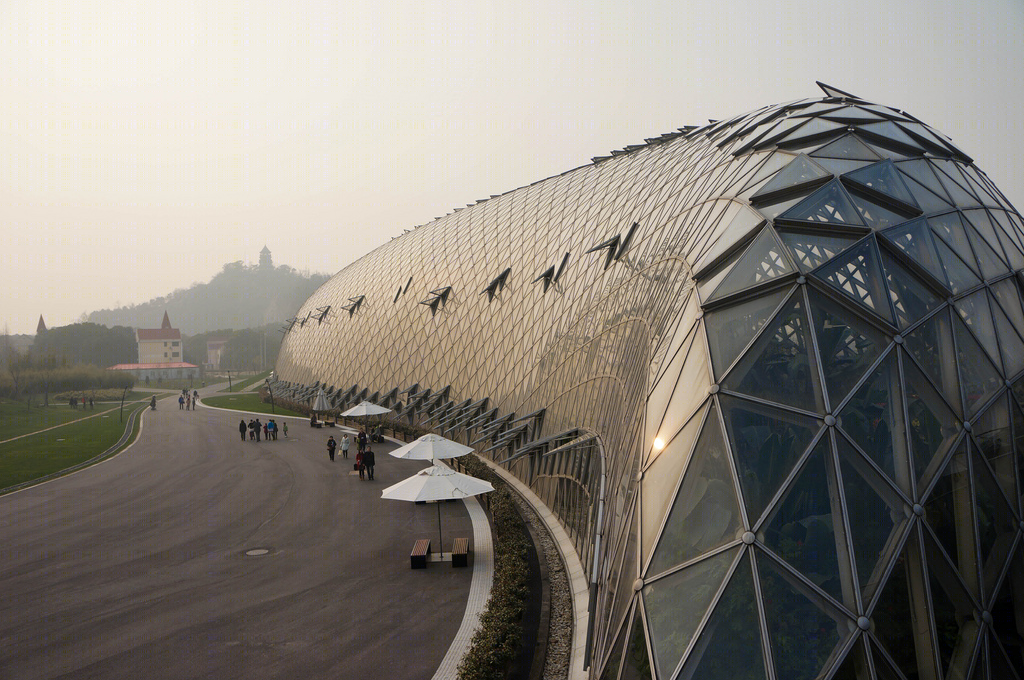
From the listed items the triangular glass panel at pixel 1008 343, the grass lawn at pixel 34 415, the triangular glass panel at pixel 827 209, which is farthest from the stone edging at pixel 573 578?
the grass lawn at pixel 34 415

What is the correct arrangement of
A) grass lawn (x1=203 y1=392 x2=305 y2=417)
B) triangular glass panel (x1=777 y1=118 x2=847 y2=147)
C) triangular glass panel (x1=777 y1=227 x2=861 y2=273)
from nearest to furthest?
1. triangular glass panel (x1=777 y1=227 x2=861 y2=273)
2. triangular glass panel (x1=777 y1=118 x2=847 y2=147)
3. grass lawn (x1=203 y1=392 x2=305 y2=417)

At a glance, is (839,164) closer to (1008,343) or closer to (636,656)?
(1008,343)

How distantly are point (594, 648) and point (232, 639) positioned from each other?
7270mm

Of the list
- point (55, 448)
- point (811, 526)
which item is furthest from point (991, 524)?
point (55, 448)

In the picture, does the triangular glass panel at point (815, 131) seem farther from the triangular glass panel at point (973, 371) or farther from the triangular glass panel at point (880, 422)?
the triangular glass panel at point (880, 422)

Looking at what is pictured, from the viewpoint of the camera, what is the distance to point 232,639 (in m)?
12.0

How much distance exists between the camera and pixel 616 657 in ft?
28.8

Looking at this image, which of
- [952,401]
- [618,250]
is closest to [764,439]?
[952,401]

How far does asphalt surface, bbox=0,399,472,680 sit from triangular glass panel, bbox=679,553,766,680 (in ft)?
18.1

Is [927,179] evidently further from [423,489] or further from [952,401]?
[423,489]

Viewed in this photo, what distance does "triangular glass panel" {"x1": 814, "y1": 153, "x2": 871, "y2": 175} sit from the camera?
1176 centimetres

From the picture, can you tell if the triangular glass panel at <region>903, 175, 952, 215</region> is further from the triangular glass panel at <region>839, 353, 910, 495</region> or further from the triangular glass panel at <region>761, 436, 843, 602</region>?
the triangular glass panel at <region>761, 436, 843, 602</region>

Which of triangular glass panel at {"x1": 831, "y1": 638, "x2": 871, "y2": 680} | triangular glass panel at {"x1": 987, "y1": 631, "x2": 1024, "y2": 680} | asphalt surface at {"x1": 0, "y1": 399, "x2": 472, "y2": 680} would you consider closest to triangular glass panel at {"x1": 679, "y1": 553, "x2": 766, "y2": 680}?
triangular glass panel at {"x1": 831, "y1": 638, "x2": 871, "y2": 680}

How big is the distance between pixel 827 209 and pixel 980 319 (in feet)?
9.85
